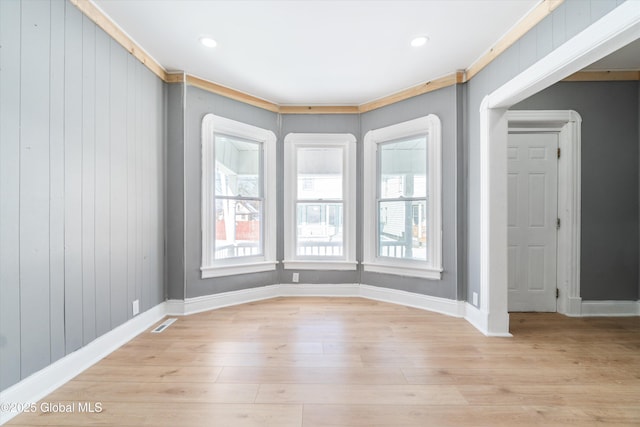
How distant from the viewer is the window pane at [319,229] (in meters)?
4.09

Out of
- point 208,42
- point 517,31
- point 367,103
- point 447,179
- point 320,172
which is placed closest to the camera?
point 517,31

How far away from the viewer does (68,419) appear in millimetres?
1586

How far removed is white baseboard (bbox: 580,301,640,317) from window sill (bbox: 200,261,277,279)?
3722 mm

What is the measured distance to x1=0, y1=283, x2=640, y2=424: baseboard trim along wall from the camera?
1756mm

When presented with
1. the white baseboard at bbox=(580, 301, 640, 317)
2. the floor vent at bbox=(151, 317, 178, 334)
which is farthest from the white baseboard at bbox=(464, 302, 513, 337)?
the floor vent at bbox=(151, 317, 178, 334)

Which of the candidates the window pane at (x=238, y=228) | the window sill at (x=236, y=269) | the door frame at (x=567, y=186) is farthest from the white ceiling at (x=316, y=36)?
the window sill at (x=236, y=269)

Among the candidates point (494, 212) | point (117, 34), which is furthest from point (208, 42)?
point (494, 212)

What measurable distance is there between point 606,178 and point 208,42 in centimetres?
444

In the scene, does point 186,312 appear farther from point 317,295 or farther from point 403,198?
point 403,198

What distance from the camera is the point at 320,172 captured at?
4.11 meters

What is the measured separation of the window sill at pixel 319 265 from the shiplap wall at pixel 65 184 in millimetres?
1791

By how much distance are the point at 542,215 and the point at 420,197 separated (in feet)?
4.53

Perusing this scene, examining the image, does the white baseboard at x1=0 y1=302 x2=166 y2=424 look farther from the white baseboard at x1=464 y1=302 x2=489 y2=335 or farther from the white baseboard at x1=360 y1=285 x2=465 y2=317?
the white baseboard at x1=464 y1=302 x2=489 y2=335

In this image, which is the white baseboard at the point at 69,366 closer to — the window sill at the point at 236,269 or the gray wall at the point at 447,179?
the window sill at the point at 236,269
